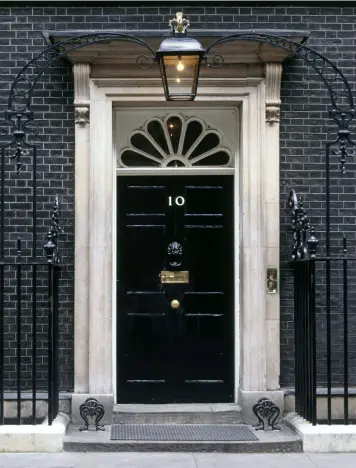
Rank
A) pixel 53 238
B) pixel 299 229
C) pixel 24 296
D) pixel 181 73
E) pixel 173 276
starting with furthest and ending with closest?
1. pixel 173 276
2. pixel 24 296
3. pixel 299 229
4. pixel 53 238
5. pixel 181 73

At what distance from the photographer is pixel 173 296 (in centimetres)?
901

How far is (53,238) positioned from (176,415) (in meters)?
2.31

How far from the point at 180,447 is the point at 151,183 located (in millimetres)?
2905

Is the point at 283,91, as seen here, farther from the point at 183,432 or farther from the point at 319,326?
the point at 183,432

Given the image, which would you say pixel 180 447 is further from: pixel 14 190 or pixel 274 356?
pixel 14 190

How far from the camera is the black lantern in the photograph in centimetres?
708

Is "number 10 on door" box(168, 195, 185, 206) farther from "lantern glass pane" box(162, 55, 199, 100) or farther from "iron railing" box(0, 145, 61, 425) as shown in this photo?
"lantern glass pane" box(162, 55, 199, 100)

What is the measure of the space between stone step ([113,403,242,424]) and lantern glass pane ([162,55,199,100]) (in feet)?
10.8

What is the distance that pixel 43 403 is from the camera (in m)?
8.48

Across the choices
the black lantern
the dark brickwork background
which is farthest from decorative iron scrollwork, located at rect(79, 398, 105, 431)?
the black lantern

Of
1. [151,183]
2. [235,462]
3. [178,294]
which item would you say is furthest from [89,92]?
[235,462]

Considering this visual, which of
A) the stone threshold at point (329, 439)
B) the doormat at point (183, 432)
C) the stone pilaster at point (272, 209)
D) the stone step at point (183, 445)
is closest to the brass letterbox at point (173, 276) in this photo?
the stone pilaster at point (272, 209)

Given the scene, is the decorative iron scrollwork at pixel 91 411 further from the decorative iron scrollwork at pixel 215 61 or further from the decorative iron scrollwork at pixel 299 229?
the decorative iron scrollwork at pixel 215 61

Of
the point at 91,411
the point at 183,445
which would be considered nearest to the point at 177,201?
the point at 91,411
